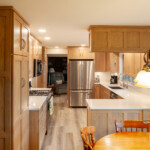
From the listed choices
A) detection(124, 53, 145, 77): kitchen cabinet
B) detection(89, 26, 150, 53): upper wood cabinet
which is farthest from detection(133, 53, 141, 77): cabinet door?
detection(89, 26, 150, 53): upper wood cabinet

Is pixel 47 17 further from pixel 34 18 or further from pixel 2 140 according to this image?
pixel 2 140

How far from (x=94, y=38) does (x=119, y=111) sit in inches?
56.7

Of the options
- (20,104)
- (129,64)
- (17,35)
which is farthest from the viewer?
(129,64)

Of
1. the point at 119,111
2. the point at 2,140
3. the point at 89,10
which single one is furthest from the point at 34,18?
the point at 119,111

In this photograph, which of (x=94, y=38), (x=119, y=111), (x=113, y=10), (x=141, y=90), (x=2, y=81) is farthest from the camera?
(x=141, y=90)

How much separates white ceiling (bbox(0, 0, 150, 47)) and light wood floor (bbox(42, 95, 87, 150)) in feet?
7.65

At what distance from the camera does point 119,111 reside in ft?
10.2

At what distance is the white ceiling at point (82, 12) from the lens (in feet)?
7.43

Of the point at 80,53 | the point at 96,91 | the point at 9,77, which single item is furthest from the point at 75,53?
the point at 9,77

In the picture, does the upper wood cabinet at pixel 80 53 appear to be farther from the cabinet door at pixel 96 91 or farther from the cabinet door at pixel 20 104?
the cabinet door at pixel 20 104

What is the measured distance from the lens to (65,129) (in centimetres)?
447

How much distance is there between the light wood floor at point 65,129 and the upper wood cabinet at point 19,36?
192cm

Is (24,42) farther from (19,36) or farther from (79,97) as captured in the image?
(79,97)

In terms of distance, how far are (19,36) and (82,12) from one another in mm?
977
